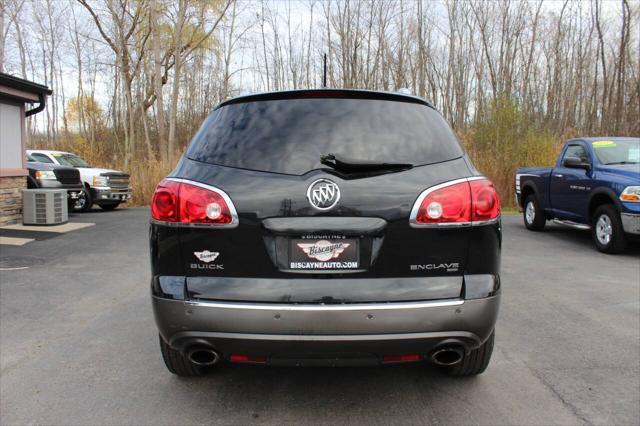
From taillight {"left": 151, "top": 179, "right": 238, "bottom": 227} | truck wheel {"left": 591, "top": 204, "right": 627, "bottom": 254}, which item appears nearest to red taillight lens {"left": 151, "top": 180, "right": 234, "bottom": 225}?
taillight {"left": 151, "top": 179, "right": 238, "bottom": 227}

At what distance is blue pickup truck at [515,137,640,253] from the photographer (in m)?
7.25

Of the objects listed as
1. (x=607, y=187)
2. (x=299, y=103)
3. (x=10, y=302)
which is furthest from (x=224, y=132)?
(x=607, y=187)

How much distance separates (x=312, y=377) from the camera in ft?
10.6

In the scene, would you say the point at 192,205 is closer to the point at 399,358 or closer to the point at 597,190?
the point at 399,358

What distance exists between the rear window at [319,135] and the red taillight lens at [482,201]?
216 mm

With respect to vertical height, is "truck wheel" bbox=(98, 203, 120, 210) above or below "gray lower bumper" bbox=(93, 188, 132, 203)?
below

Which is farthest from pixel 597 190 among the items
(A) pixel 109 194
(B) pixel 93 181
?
(B) pixel 93 181

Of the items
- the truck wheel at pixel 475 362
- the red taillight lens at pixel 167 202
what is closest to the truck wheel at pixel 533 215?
the truck wheel at pixel 475 362

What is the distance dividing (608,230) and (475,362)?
19.4 feet

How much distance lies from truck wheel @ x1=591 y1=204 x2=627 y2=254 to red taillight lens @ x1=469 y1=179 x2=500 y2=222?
602 cm

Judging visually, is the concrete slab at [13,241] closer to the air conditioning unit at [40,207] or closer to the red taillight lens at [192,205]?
the air conditioning unit at [40,207]

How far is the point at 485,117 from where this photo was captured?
17.2 m

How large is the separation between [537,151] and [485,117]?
2.26 meters

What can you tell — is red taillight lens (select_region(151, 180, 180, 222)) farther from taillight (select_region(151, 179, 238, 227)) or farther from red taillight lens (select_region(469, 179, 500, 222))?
red taillight lens (select_region(469, 179, 500, 222))
